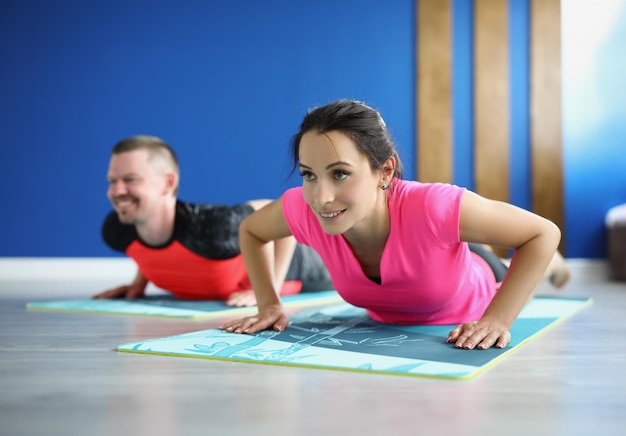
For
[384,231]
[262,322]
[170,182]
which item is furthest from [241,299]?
[384,231]

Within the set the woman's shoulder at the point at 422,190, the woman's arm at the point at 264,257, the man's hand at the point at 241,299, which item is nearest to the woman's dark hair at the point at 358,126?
the woman's shoulder at the point at 422,190

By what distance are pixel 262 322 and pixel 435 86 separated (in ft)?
10.5

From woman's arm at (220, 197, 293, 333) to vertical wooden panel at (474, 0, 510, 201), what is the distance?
9.58 ft

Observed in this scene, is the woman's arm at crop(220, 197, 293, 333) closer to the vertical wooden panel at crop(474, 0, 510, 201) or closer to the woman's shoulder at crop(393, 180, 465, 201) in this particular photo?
the woman's shoulder at crop(393, 180, 465, 201)

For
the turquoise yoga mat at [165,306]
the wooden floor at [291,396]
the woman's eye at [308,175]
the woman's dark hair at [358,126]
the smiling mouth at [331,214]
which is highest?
the woman's dark hair at [358,126]

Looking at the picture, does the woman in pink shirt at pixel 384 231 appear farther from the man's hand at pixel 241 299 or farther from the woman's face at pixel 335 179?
the man's hand at pixel 241 299

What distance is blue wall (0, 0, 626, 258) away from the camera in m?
4.84

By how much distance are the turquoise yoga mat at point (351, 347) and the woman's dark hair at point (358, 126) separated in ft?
1.45

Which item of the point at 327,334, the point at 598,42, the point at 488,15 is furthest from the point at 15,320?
the point at 598,42

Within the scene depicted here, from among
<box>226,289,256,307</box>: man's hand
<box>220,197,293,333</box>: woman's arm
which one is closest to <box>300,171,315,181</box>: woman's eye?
<box>220,197,293,333</box>: woman's arm

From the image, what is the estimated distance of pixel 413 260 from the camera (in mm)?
1901

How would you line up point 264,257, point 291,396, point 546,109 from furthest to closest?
1. point 546,109
2. point 264,257
3. point 291,396

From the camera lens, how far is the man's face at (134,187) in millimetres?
2861

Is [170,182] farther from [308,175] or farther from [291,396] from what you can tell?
[291,396]
